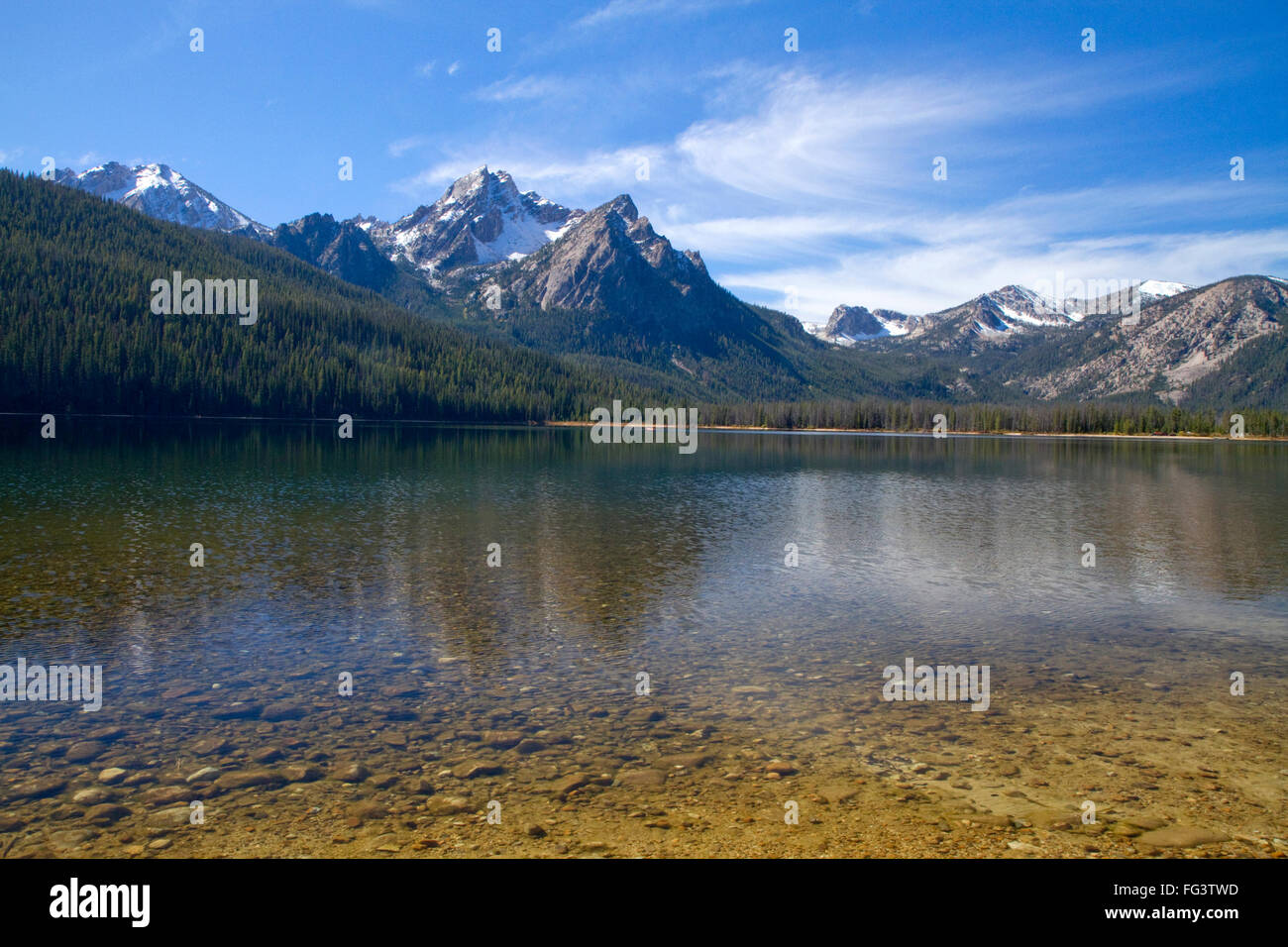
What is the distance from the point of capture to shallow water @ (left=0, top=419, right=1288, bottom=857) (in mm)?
10109

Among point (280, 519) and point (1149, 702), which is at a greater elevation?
point (280, 519)

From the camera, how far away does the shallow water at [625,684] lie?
33.2ft

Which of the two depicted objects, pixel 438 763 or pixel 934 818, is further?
pixel 438 763

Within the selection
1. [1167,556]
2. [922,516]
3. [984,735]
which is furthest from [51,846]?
[922,516]

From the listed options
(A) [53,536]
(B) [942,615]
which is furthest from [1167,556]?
(A) [53,536]

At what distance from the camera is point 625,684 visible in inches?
626

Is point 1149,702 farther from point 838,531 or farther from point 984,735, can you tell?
point 838,531

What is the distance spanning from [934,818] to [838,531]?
94.2ft

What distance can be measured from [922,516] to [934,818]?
37006 millimetres

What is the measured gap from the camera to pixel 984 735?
44.0ft

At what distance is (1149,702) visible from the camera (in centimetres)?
1514

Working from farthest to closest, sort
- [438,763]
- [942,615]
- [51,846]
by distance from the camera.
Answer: [942,615], [438,763], [51,846]

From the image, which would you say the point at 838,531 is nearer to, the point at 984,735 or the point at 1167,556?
the point at 1167,556
